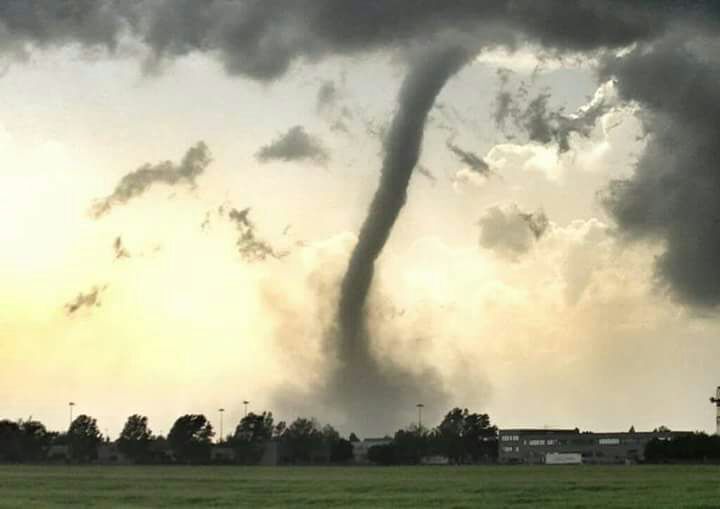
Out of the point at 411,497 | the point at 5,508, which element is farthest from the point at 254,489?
the point at 5,508

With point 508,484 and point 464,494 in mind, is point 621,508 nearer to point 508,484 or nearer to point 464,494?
point 464,494

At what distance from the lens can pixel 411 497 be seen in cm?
8462

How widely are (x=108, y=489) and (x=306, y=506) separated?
31.7 meters

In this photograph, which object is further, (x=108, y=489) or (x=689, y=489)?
(x=108, y=489)

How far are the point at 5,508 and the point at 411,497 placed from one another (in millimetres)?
26339

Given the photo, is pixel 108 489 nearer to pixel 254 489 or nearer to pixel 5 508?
pixel 254 489

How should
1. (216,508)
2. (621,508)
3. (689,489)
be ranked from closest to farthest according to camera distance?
(621,508) < (216,508) < (689,489)

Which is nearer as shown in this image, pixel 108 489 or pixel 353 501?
pixel 353 501

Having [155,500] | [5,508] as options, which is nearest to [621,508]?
[155,500]

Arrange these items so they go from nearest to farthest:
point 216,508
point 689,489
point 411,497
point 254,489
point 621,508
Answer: point 621,508, point 216,508, point 411,497, point 689,489, point 254,489

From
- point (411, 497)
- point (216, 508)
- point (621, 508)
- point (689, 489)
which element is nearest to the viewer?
point (621, 508)

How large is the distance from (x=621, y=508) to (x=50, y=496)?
42172 mm

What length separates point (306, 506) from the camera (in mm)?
75625

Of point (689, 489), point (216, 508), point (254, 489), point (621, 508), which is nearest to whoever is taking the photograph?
point (621, 508)
